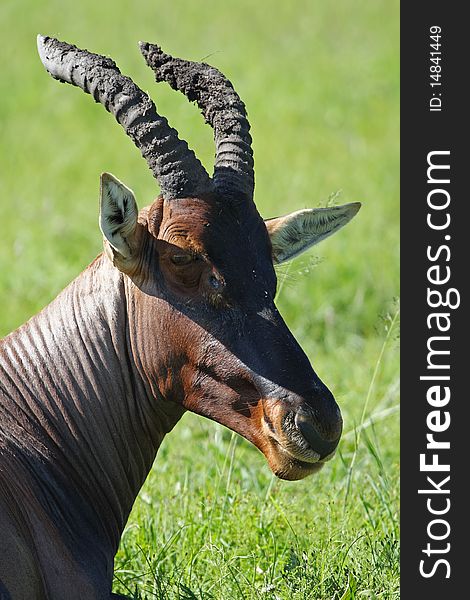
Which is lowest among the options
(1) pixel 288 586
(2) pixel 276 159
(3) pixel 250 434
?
(1) pixel 288 586

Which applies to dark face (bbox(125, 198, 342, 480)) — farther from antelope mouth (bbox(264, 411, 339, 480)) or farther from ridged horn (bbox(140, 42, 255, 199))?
ridged horn (bbox(140, 42, 255, 199))

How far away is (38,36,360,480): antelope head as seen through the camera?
4797mm

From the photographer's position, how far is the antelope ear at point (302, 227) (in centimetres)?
550

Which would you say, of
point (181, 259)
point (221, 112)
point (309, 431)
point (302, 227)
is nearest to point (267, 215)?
point (302, 227)

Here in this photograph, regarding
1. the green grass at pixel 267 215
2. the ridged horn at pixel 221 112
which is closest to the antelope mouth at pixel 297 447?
the green grass at pixel 267 215

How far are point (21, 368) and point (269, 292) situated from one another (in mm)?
1159

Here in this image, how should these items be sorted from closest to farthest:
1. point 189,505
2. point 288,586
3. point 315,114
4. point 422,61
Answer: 1. point 288,586
2. point 189,505
3. point 422,61
4. point 315,114

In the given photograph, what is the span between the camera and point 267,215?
13.9 meters

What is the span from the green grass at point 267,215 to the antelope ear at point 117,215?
167 centimetres

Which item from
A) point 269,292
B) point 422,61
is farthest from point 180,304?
point 422,61

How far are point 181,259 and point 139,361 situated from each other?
51cm

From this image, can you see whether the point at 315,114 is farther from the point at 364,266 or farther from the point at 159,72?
the point at 159,72

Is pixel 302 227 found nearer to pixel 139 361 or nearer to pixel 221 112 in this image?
pixel 221 112

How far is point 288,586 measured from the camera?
5516mm
